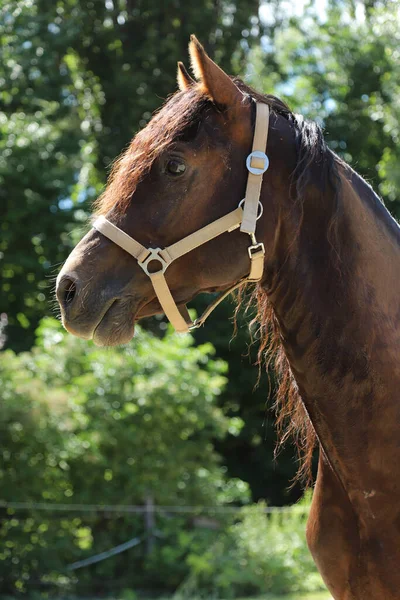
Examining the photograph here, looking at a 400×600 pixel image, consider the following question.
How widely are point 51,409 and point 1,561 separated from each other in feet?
5.58

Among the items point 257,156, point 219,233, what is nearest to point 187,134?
point 257,156

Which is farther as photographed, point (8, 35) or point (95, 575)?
point (8, 35)

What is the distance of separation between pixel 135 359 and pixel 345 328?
7622 millimetres

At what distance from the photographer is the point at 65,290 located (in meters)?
2.31

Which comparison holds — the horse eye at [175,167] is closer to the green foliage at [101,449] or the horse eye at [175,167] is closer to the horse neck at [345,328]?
the horse neck at [345,328]

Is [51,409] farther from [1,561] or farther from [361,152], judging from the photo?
[361,152]

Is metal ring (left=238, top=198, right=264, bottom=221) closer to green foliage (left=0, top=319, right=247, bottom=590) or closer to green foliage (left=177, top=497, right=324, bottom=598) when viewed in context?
green foliage (left=0, top=319, right=247, bottom=590)

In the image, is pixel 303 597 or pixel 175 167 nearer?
pixel 175 167

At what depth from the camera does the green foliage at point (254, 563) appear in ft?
28.7

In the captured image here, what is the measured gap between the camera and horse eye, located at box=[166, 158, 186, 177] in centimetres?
237


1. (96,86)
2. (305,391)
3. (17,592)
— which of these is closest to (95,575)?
(17,592)

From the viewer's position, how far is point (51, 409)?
8695 mm

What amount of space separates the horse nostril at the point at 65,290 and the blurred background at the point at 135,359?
30.8 inches

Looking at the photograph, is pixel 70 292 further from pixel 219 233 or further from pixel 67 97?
pixel 67 97
